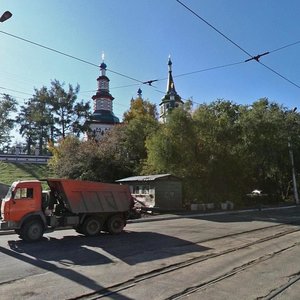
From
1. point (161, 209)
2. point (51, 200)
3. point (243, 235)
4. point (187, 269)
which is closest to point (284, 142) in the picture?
point (161, 209)

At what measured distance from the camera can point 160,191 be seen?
1252 inches

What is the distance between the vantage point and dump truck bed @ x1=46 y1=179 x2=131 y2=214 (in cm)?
1716

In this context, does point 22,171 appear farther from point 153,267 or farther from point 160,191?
point 153,267

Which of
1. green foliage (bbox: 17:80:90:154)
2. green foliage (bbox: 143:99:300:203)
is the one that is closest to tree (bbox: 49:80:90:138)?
green foliage (bbox: 17:80:90:154)

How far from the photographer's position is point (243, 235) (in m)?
16.9

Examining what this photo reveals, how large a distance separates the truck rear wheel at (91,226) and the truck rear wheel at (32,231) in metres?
2.04

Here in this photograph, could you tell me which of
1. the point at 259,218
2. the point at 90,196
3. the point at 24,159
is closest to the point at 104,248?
the point at 90,196

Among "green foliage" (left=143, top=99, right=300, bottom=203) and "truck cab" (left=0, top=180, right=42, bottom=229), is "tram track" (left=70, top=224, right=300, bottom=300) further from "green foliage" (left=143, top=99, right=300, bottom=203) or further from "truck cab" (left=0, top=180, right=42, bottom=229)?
"green foliage" (left=143, top=99, right=300, bottom=203)

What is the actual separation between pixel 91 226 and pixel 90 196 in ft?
4.13

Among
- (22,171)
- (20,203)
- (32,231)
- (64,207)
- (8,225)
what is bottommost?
(32,231)

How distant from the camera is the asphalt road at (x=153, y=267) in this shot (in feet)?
26.0

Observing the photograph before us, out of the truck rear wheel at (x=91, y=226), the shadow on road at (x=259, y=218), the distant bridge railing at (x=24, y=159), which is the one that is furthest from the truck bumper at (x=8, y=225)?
the distant bridge railing at (x=24, y=159)

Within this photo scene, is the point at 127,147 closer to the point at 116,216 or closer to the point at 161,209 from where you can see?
the point at 161,209

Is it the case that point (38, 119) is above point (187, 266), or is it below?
above
